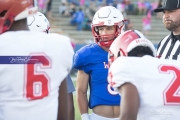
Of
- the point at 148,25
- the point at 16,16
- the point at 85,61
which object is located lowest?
the point at 148,25

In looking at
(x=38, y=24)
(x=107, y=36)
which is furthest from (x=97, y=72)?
(x=38, y=24)

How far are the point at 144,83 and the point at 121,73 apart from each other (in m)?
0.13

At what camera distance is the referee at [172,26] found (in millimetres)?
4023

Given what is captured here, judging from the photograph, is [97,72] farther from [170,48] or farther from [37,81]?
[37,81]

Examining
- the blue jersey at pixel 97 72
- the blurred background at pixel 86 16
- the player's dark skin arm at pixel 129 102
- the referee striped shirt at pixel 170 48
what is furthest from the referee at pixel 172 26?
the blurred background at pixel 86 16

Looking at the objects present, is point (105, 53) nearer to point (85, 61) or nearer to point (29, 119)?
point (85, 61)

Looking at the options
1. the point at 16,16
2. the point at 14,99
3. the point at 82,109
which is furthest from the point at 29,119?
the point at 82,109

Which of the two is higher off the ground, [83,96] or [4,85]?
[4,85]

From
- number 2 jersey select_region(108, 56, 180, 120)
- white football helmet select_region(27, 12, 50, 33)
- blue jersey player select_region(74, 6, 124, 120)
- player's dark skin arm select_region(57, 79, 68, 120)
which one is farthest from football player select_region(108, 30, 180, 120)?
white football helmet select_region(27, 12, 50, 33)

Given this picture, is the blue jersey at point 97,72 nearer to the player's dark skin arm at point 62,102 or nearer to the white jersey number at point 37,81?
the player's dark skin arm at point 62,102

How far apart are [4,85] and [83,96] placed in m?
Answer: 1.79

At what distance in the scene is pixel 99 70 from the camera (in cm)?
411

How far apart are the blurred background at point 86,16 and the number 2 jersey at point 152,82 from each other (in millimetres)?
12796

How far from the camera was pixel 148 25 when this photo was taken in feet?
62.8
